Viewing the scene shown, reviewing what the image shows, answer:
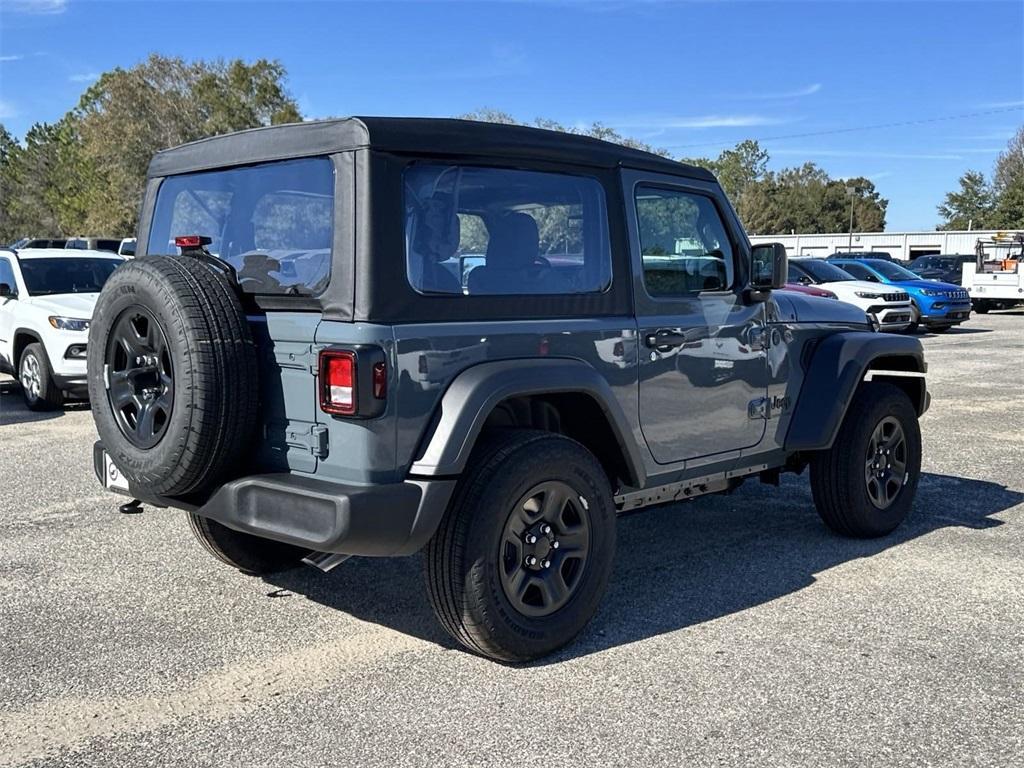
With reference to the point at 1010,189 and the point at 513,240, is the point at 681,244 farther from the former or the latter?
the point at 1010,189

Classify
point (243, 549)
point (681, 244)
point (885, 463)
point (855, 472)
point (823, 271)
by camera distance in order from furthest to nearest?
point (823, 271)
point (885, 463)
point (855, 472)
point (243, 549)
point (681, 244)

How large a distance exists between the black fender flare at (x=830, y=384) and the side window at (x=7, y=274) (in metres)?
8.86

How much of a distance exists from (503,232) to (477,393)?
74 cm

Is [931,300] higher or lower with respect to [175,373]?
higher

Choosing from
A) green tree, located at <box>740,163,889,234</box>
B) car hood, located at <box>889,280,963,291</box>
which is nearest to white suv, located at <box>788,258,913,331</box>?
car hood, located at <box>889,280,963,291</box>

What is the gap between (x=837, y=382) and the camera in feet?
17.6

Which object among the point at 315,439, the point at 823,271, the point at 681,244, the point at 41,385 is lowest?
the point at 41,385

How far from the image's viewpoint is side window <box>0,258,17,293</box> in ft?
36.5

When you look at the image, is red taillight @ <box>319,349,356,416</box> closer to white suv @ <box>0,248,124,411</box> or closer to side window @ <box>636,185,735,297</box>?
side window @ <box>636,185,735,297</box>

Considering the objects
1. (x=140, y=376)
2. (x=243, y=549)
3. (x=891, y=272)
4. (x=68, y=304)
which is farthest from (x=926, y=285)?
(x=140, y=376)

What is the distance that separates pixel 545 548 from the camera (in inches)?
158

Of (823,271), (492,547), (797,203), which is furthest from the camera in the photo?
(797,203)

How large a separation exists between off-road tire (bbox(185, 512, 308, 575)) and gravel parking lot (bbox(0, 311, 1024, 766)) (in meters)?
0.10

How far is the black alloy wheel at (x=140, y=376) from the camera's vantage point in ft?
12.5
